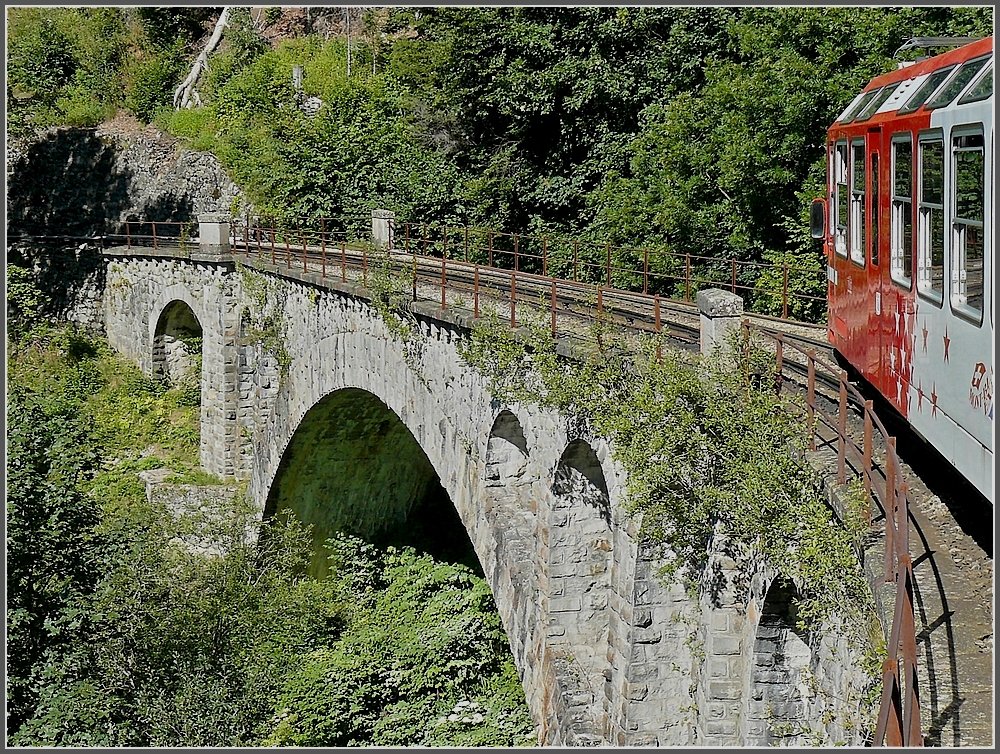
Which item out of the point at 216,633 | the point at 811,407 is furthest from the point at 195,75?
the point at 811,407

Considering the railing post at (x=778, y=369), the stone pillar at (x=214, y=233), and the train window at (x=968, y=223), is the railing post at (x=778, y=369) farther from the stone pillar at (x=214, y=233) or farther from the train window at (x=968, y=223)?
the stone pillar at (x=214, y=233)

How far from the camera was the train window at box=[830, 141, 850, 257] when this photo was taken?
11891mm

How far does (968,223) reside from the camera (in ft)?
23.9

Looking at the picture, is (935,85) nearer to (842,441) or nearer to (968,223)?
(968,223)

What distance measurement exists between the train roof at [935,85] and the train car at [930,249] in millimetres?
16

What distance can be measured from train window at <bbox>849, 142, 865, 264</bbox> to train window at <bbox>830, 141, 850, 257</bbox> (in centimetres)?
30

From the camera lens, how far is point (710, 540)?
32.1 ft

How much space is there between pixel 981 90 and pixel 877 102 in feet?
12.1

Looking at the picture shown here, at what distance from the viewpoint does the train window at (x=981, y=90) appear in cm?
697

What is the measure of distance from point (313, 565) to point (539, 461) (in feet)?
39.8

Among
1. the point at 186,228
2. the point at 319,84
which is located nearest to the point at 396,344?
the point at 186,228

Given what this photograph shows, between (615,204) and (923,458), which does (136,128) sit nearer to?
(615,204)

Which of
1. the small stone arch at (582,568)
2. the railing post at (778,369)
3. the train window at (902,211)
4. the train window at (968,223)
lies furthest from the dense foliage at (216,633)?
the train window at (968,223)

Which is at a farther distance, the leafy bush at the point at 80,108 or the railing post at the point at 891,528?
the leafy bush at the point at 80,108
